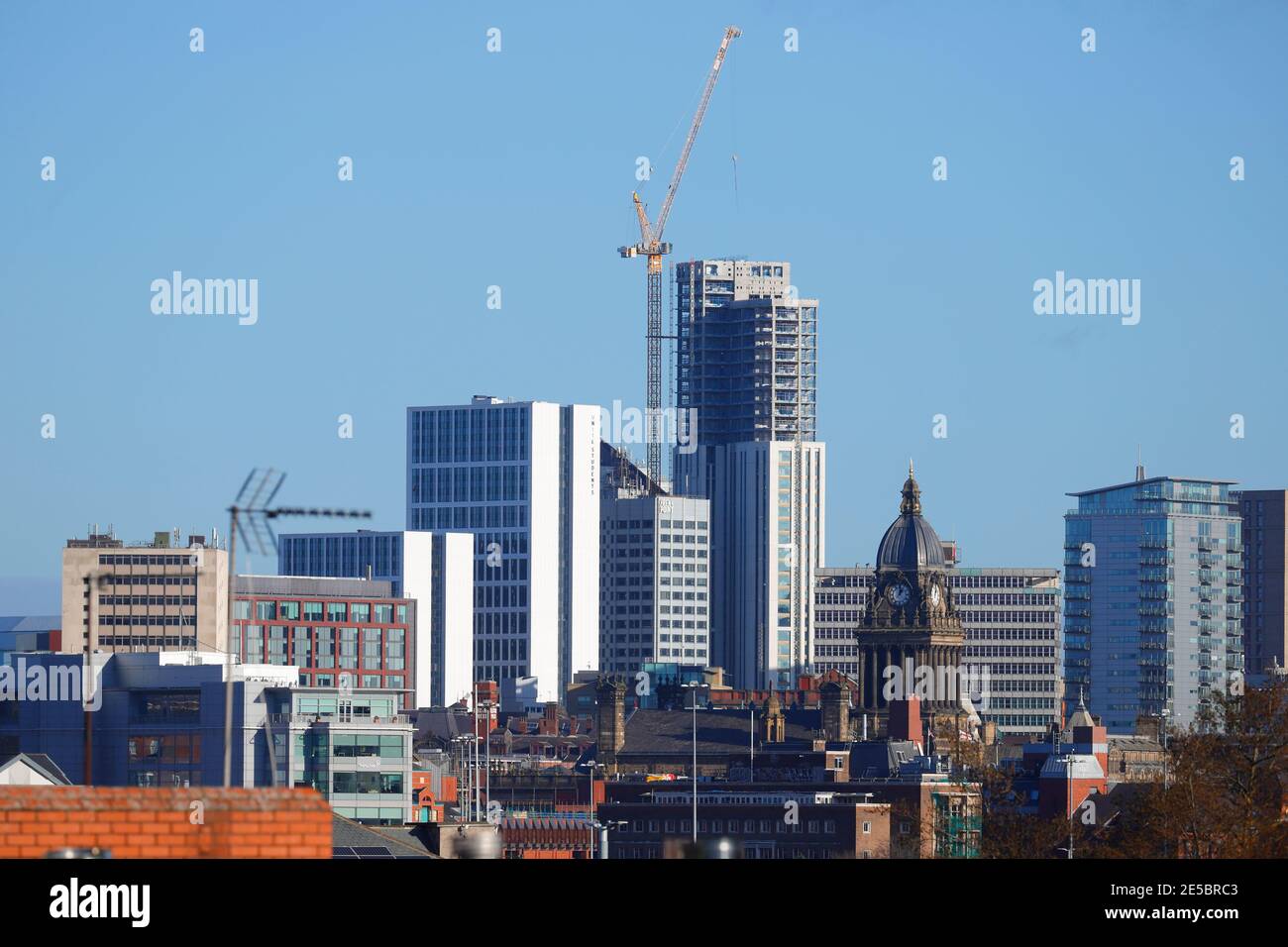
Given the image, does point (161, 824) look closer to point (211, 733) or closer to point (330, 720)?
point (330, 720)

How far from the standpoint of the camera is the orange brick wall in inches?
1196

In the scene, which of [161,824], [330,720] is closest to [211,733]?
[330,720]

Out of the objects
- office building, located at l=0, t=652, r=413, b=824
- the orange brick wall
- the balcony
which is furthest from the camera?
the balcony

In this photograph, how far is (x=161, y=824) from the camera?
30.6m

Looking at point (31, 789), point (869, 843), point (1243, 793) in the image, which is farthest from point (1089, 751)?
point (31, 789)

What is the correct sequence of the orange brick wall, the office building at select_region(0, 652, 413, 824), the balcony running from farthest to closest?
the balcony, the office building at select_region(0, 652, 413, 824), the orange brick wall

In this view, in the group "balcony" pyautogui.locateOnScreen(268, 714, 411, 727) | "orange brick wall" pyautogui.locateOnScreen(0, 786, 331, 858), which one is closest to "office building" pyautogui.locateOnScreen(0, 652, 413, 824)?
"balcony" pyautogui.locateOnScreen(268, 714, 411, 727)

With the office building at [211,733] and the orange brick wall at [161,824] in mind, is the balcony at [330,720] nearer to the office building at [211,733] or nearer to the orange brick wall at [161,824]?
the office building at [211,733]

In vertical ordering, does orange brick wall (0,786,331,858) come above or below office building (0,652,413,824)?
above

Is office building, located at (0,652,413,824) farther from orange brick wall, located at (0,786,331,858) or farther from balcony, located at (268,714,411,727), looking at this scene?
orange brick wall, located at (0,786,331,858)

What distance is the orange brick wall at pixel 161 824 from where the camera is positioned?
99.7ft

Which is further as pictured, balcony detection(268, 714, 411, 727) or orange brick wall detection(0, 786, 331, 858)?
balcony detection(268, 714, 411, 727)
